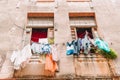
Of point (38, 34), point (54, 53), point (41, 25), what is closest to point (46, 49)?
point (54, 53)

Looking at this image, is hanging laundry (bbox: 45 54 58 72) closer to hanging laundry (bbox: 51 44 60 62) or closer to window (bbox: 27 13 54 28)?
hanging laundry (bbox: 51 44 60 62)

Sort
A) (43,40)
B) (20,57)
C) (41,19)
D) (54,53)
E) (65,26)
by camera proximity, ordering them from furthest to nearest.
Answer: (41,19) < (65,26) < (43,40) < (54,53) < (20,57)

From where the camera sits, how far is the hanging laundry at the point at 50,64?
959 cm

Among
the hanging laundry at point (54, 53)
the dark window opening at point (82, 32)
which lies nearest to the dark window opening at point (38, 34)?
the dark window opening at point (82, 32)

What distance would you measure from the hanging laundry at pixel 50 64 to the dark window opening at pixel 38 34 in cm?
204

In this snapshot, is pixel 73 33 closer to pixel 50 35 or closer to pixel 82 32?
pixel 82 32

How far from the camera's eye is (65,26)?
12203mm

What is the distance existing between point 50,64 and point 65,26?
9.80 feet

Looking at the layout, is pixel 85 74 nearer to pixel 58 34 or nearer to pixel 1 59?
pixel 58 34

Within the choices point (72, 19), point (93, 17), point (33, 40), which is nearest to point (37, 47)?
point (33, 40)

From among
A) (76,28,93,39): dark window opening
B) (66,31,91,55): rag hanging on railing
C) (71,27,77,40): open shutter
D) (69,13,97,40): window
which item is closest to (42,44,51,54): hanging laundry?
(66,31,91,55): rag hanging on railing

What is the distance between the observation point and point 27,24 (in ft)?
41.8

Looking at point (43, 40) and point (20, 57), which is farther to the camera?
point (43, 40)

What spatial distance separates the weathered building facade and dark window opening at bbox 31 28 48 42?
0.16m
